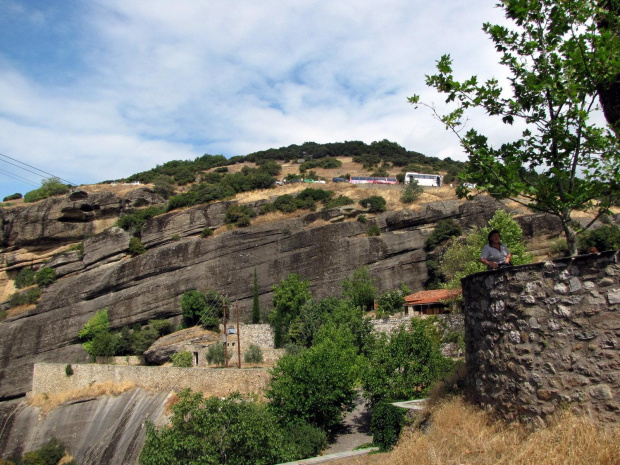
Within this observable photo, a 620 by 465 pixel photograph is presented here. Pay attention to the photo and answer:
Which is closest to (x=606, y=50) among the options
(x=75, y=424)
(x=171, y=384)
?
(x=171, y=384)

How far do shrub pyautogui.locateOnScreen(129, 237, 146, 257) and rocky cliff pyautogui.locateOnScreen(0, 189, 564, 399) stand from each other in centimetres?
62

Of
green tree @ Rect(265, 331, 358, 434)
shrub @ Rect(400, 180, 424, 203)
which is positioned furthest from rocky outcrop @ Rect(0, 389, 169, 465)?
shrub @ Rect(400, 180, 424, 203)

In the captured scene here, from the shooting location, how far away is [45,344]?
44.8m

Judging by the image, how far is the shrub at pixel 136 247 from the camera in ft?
162

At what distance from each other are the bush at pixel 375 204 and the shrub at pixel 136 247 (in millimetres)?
22644

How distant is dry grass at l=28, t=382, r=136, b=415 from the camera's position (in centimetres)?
3136

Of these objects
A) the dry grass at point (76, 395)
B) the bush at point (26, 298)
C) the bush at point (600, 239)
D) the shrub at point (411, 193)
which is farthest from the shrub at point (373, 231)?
the bush at point (26, 298)

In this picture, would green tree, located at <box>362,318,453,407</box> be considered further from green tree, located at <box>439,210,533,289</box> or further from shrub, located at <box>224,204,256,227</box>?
shrub, located at <box>224,204,256,227</box>

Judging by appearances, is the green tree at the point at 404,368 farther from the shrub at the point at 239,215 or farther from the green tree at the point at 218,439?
the shrub at the point at 239,215

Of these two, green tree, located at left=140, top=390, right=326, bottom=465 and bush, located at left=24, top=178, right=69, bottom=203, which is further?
bush, located at left=24, top=178, right=69, bottom=203

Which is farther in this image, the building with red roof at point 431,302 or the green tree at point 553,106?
the building with red roof at point 431,302

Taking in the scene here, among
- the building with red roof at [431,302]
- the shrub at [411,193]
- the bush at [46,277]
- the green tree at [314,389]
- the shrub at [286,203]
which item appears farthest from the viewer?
the bush at [46,277]

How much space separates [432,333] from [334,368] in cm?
429

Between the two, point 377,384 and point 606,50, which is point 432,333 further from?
point 606,50
